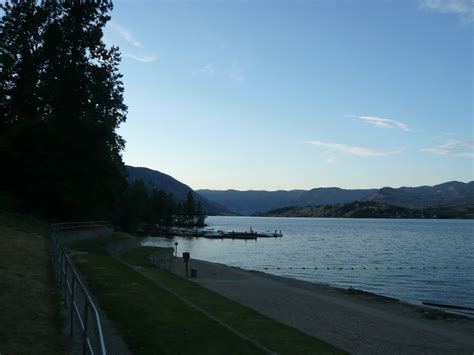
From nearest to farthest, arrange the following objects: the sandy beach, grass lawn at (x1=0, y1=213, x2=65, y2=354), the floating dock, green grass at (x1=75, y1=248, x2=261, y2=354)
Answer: grass lawn at (x1=0, y1=213, x2=65, y2=354) → green grass at (x1=75, y1=248, x2=261, y2=354) → the sandy beach → the floating dock

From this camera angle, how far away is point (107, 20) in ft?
161

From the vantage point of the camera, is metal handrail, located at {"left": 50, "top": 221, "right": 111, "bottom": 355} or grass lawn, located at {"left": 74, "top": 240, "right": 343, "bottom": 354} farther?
grass lawn, located at {"left": 74, "top": 240, "right": 343, "bottom": 354}

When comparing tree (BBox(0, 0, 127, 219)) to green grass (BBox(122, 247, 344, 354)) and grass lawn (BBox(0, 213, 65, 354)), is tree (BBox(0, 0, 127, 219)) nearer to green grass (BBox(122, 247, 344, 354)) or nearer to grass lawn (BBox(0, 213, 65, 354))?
grass lawn (BBox(0, 213, 65, 354))

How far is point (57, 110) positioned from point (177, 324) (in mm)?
40174

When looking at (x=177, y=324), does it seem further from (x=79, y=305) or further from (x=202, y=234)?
(x=202, y=234)

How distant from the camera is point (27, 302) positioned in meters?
12.7

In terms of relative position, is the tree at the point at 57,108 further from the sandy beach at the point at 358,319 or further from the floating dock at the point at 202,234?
the floating dock at the point at 202,234

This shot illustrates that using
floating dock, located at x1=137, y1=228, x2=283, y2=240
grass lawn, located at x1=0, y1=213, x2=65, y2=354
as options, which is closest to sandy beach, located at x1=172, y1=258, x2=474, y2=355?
grass lawn, located at x1=0, y1=213, x2=65, y2=354

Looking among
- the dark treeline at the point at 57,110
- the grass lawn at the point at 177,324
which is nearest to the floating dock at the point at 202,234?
the dark treeline at the point at 57,110

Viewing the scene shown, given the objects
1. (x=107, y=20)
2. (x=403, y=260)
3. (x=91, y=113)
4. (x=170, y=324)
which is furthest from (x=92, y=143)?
(x=403, y=260)

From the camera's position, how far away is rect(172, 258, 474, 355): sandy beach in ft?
60.1

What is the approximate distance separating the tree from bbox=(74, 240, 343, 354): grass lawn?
81.7 ft

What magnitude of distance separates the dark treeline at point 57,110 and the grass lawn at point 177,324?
81.7 ft

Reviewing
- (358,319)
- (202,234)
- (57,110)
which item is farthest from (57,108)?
(202,234)
